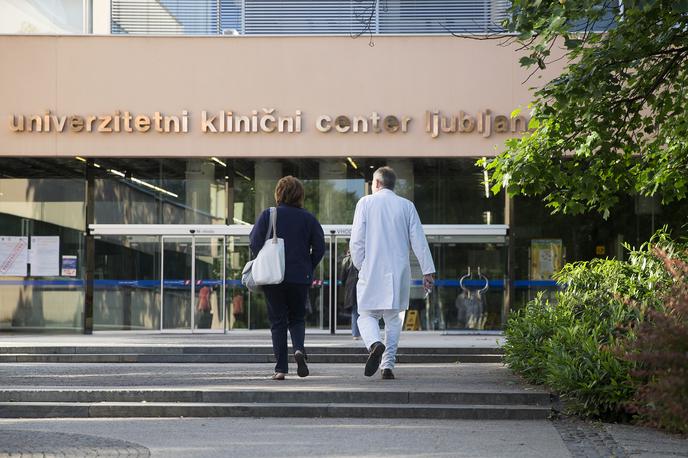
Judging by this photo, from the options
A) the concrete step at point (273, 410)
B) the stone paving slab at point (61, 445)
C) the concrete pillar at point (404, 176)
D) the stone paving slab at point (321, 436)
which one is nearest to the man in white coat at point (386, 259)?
the concrete step at point (273, 410)

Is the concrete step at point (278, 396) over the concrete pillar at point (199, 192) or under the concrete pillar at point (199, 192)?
under

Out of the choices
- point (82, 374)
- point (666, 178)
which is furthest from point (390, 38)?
point (82, 374)

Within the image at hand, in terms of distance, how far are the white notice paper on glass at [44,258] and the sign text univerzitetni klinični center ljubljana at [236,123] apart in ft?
7.91

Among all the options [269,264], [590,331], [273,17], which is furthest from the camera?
[273,17]

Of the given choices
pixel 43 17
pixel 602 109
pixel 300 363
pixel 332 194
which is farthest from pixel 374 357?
pixel 43 17

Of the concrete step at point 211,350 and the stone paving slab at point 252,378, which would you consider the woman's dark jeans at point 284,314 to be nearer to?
the stone paving slab at point 252,378

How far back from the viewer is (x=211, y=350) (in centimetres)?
1462

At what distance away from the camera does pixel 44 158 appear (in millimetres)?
20938

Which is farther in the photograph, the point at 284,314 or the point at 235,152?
the point at 235,152

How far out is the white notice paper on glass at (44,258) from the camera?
21516mm

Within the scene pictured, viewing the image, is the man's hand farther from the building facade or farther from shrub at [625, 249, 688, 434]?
the building facade

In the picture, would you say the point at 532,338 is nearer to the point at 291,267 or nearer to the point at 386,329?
the point at 386,329

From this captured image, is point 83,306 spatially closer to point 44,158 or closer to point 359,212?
point 44,158

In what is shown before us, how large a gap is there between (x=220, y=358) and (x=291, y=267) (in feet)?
14.3
